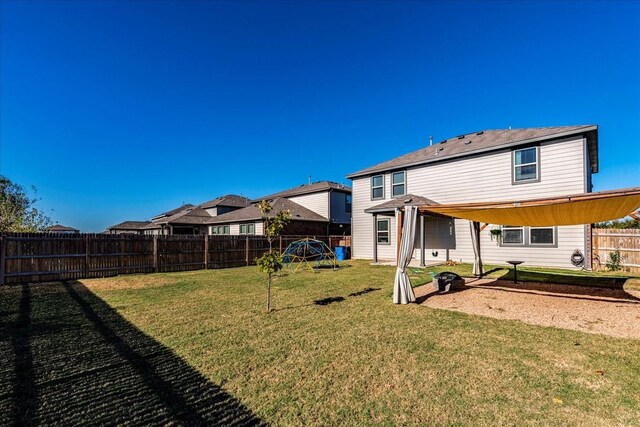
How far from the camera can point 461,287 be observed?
9164mm

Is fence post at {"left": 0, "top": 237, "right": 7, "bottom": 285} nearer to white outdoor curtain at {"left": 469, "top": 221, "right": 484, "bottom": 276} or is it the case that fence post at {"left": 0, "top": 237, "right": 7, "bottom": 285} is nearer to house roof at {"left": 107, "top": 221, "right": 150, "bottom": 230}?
white outdoor curtain at {"left": 469, "top": 221, "right": 484, "bottom": 276}

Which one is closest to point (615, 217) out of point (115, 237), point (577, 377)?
point (577, 377)

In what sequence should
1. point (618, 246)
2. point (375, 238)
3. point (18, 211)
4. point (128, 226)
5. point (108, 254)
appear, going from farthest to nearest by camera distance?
point (128, 226)
point (18, 211)
point (375, 238)
point (108, 254)
point (618, 246)

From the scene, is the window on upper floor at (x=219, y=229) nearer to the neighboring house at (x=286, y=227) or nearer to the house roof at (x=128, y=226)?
the neighboring house at (x=286, y=227)

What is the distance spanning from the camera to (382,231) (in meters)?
18.0

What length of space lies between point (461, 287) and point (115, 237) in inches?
531

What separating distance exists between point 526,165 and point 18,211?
30.4 m

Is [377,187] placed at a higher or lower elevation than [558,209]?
higher

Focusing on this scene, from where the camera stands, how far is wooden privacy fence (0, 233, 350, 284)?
1056 centimetres

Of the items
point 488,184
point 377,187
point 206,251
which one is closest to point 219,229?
point 206,251

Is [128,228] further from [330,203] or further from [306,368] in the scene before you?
[306,368]

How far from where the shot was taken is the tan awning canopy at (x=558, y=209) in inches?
229

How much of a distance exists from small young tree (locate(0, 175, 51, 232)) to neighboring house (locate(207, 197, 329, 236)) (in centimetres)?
1196

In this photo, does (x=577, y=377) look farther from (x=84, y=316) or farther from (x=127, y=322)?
(x=84, y=316)
